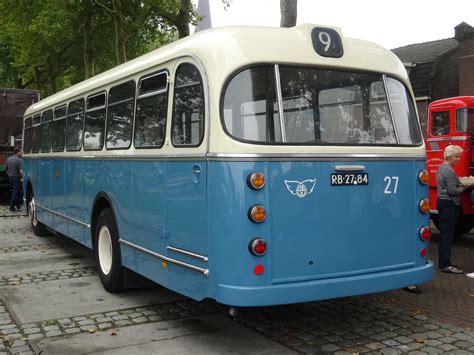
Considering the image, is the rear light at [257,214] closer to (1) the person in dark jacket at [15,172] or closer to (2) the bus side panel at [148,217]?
(2) the bus side panel at [148,217]

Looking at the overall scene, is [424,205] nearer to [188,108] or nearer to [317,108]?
[317,108]

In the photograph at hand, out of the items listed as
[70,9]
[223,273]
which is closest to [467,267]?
[223,273]

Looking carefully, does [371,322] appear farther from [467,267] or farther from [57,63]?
[57,63]

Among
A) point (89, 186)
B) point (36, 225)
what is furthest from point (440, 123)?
point (36, 225)

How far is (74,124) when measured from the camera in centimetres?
821

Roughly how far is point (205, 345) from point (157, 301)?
5.06 ft

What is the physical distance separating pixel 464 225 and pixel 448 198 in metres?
3.30

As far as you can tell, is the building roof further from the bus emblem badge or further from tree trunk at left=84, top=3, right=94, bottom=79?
the bus emblem badge

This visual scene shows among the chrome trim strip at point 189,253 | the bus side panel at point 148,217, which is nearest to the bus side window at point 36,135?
the bus side panel at point 148,217

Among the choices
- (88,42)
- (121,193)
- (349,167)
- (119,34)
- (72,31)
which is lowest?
(121,193)

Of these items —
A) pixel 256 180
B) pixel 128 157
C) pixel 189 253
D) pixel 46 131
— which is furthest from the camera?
pixel 46 131

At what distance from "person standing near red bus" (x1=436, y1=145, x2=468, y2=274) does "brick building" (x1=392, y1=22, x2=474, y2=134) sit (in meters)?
19.6

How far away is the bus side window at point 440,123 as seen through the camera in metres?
10.9

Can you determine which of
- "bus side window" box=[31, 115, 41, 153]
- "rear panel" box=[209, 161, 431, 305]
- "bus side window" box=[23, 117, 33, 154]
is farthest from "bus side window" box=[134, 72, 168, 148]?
"bus side window" box=[23, 117, 33, 154]
